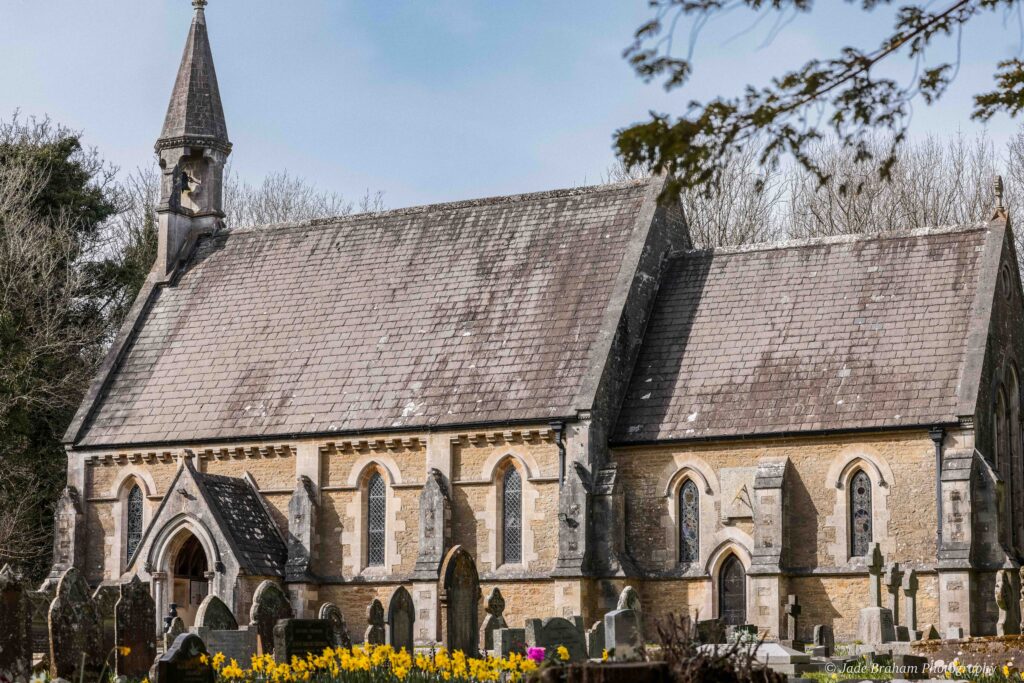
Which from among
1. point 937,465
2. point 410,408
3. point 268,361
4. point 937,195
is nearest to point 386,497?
point 410,408

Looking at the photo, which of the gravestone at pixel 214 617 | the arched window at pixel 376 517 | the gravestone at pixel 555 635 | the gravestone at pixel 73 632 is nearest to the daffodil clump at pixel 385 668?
the gravestone at pixel 73 632

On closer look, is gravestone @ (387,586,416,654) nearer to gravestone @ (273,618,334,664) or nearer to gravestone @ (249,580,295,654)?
gravestone @ (249,580,295,654)

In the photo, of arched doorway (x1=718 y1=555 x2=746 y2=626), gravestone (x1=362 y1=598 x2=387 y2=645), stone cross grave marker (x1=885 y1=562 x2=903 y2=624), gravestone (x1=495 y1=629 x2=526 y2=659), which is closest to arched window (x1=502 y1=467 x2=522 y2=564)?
arched doorway (x1=718 y1=555 x2=746 y2=626)

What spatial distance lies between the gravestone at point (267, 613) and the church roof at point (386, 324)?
9628 mm

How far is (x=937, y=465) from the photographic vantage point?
29.6 metres

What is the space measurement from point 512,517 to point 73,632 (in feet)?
44.7

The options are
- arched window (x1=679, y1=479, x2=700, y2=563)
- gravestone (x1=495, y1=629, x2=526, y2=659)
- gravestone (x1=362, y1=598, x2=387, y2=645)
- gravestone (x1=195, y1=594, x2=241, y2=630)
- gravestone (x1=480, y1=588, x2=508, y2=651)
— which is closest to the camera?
gravestone (x1=495, y1=629, x2=526, y2=659)

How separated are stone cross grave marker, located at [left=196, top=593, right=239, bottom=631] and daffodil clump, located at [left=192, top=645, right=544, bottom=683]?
22.8 ft

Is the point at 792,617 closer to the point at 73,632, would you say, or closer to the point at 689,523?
the point at 689,523

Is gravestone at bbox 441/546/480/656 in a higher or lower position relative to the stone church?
lower

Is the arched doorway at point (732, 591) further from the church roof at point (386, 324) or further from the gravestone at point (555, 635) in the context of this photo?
the gravestone at point (555, 635)

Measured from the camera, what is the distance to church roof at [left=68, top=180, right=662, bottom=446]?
33.9 metres

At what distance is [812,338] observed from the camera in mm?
32844

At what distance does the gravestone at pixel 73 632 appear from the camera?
2020 cm
